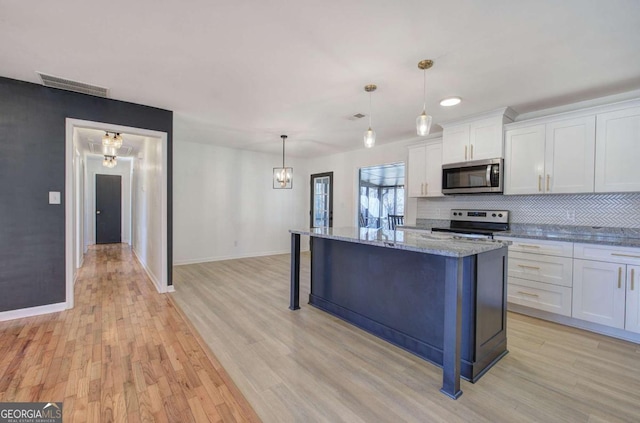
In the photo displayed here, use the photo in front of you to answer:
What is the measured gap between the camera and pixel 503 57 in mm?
2355

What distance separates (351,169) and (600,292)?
14.6 feet

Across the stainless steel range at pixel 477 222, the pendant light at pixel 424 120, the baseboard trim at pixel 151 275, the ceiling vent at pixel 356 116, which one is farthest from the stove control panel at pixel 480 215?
the baseboard trim at pixel 151 275

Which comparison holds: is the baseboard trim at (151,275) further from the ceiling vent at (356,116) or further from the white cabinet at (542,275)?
the white cabinet at (542,275)

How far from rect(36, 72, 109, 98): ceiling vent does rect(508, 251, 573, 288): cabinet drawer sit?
16.5 ft

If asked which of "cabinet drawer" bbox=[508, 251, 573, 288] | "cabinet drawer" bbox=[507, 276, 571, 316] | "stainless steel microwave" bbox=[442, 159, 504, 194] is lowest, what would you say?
"cabinet drawer" bbox=[507, 276, 571, 316]

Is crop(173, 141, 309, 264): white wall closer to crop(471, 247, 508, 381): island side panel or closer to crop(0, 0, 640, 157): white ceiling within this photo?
crop(0, 0, 640, 157): white ceiling

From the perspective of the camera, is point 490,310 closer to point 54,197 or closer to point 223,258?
point 54,197

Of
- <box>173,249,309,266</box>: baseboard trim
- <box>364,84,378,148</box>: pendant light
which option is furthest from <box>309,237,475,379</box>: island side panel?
<box>173,249,309,266</box>: baseboard trim

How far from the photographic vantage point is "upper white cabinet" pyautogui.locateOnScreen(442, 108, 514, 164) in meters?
3.61

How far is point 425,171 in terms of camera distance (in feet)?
14.9

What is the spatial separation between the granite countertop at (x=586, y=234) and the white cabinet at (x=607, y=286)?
0.08 metres

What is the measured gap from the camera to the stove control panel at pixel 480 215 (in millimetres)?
3840

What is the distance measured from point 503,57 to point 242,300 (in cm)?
368

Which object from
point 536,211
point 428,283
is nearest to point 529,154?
point 536,211
